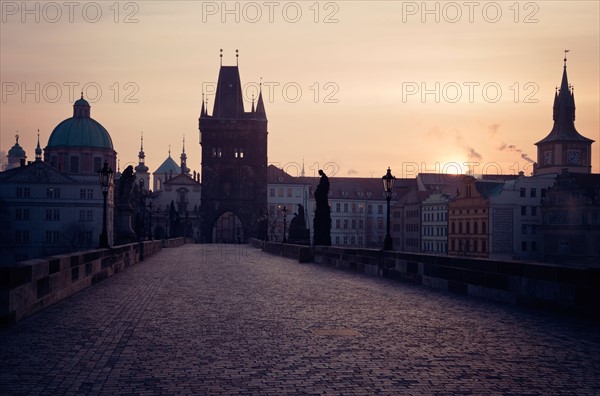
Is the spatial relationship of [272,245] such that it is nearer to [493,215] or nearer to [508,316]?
[508,316]

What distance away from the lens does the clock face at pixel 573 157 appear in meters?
135

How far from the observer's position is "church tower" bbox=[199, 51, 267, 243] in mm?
125375

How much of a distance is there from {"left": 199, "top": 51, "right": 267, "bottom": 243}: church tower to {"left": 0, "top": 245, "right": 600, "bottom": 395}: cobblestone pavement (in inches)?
4269

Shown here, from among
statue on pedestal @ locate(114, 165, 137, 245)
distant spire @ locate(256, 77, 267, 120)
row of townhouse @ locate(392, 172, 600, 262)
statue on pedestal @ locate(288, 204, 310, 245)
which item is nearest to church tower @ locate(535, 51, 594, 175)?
row of townhouse @ locate(392, 172, 600, 262)

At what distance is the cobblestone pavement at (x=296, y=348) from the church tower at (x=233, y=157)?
356 ft

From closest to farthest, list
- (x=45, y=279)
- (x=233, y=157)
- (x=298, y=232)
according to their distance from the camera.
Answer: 1. (x=45, y=279)
2. (x=298, y=232)
3. (x=233, y=157)

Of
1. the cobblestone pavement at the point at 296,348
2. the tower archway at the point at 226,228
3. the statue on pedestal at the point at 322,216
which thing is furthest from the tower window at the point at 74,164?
the cobblestone pavement at the point at 296,348

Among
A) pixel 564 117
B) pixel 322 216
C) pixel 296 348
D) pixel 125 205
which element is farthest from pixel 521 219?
pixel 296 348

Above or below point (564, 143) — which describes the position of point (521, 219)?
below

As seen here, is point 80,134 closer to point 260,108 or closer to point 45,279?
point 260,108

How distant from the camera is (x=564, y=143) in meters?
136

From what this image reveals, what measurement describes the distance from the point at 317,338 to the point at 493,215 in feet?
315

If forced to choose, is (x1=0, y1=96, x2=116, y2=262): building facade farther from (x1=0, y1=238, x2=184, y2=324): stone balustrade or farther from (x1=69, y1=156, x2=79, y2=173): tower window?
(x1=0, y1=238, x2=184, y2=324): stone balustrade

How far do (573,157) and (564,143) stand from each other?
2.81 metres
